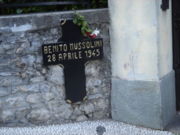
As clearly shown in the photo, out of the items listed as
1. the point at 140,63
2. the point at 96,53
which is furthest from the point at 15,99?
the point at 140,63

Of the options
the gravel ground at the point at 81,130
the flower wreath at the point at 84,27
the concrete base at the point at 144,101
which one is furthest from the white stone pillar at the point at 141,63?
the flower wreath at the point at 84,27

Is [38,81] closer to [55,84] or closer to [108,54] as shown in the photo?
[55,84]

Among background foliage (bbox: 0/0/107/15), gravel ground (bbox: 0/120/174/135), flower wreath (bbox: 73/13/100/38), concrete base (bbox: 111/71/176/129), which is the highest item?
background foliage (bbox: 0/0/107/15)

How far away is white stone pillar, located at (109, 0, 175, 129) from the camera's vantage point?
4852 mm

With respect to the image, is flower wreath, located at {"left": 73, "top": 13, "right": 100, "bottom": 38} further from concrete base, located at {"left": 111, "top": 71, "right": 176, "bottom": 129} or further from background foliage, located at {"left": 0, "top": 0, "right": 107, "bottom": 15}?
concrete base, located at {"left": 111, "top": 71, "right": 176, "bottom": 129}

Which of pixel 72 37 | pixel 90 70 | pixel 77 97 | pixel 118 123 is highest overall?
pixel 72 37

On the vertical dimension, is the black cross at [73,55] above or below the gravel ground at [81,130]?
above

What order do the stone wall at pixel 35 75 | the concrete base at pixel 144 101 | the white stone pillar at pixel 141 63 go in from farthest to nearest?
1. the concrete base at pixel 144 101
2. the white stone pillar at pixel 141 63
3. the stone wall at pixel 35 75

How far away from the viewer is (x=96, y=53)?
202 inches

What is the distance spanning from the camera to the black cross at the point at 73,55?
4887 millimetres

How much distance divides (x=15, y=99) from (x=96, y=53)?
117cm

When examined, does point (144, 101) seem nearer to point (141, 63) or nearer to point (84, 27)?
point (141, 63)

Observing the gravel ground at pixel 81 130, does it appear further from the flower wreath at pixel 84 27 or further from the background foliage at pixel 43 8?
the background foliage at pixel 43 8

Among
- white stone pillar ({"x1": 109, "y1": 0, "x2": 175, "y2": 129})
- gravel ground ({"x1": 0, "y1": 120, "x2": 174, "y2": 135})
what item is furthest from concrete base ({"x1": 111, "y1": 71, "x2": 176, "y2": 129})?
gravel ground ({"x1": 0, "y1": 120, "x2": 174, "y2": 135})
